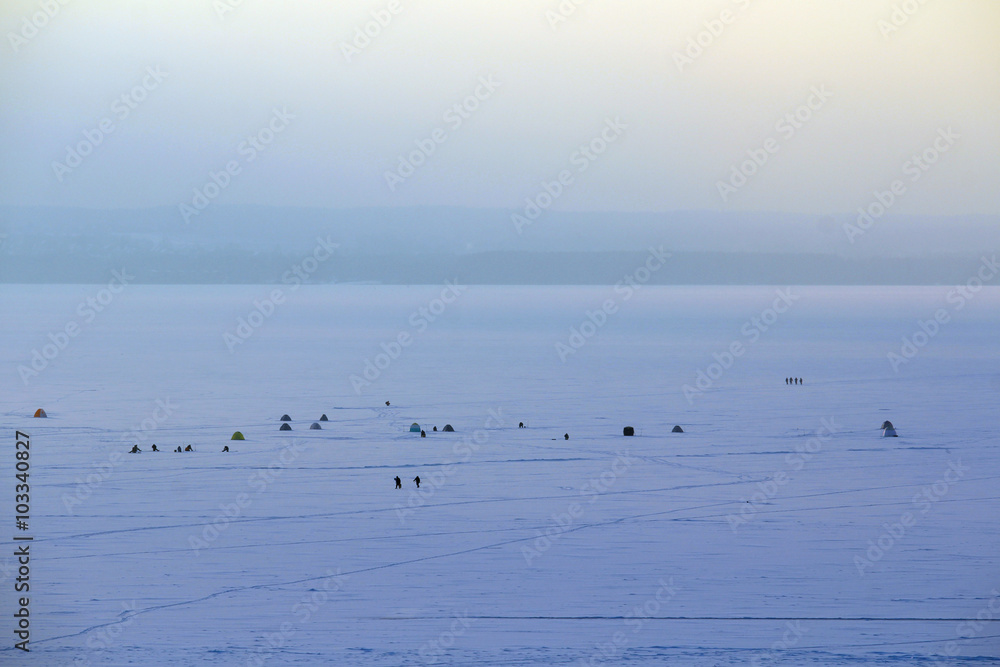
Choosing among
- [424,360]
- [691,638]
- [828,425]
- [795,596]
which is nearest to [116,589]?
[691,638]

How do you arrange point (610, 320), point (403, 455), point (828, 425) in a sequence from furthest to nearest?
point (610, 320), point (828, 425), point (403, 455)

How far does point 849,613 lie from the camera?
13570mm

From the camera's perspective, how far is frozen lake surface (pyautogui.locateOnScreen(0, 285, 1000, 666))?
12.7 meters

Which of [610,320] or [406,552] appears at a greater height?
[610,320]

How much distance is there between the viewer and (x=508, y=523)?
1805cm

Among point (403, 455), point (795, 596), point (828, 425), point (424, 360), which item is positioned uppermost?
point (424, 360)

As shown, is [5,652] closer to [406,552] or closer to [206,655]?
[206,655]

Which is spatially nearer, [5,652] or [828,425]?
[5,652]

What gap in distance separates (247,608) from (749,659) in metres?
6.03

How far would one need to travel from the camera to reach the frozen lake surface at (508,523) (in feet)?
41.7

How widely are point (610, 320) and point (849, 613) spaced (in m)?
83.3

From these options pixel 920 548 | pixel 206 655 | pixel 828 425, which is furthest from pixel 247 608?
pixel 828 425

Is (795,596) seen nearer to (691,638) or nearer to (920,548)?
(691,638)

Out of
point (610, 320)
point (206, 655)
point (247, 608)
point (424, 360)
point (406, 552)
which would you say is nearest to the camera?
point (206, 655)
